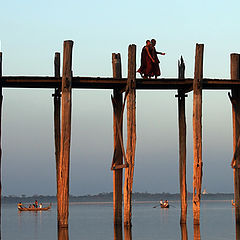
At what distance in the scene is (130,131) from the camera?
22.7 metres

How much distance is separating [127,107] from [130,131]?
2.59 ft

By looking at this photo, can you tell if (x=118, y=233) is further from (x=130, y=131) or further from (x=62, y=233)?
(x=130, y=131)

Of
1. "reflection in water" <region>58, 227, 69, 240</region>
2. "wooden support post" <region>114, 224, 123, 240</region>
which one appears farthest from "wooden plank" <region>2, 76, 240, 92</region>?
"wooden support post" <region>114, 224, 123, 240</region>

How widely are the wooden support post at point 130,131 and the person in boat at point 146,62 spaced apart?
32.2 inches

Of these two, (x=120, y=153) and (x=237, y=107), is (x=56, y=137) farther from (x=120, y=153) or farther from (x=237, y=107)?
(x=237, y=107)

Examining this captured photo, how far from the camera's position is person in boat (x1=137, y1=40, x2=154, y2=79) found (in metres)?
23.8

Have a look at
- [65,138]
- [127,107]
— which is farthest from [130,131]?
[65,138]

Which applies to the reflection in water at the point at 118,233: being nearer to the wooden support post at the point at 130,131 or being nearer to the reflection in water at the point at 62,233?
the wooden support post at the point at 130,131

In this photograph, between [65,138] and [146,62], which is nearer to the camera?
[65,138]

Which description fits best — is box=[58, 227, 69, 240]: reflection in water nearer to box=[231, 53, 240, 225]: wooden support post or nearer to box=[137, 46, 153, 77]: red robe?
box=[137, 46, 153, 77]: red robe

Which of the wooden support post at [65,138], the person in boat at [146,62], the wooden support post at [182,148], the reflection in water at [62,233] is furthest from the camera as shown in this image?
the wooden support post at [182,148]

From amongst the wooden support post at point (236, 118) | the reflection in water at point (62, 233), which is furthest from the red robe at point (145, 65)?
the reflection in water at point (62, 233)

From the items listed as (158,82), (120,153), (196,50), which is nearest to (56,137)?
(120,153)

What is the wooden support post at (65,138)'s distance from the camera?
22.0 metres
